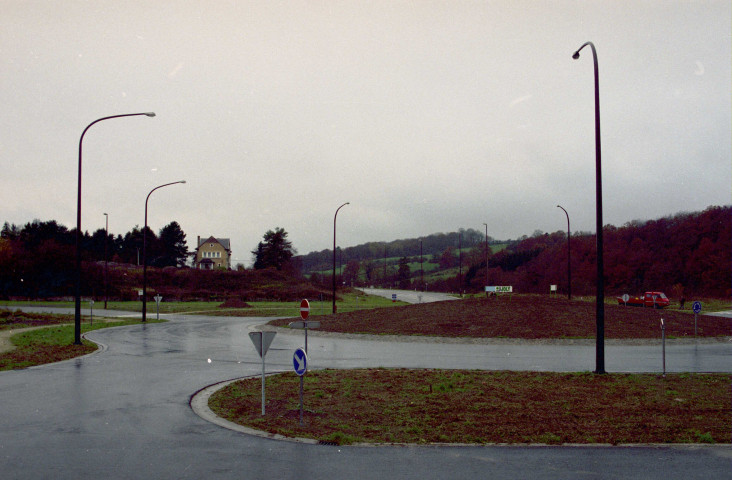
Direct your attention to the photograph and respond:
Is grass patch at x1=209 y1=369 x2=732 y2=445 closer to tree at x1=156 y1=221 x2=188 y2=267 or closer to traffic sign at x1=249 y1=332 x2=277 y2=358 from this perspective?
traffic sign at x1=249 y1=332 x2=277 y2=358

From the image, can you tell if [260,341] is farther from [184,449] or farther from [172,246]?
[172,246]

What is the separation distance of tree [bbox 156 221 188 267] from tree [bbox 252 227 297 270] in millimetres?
19298

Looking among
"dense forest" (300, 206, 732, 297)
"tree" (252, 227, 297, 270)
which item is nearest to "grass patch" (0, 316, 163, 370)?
"dense forest" (300, 206, 732, 297)

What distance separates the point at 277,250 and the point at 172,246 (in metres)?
24.7

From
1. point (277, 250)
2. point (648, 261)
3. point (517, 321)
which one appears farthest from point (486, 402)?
point (277, 250)

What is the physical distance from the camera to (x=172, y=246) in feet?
433

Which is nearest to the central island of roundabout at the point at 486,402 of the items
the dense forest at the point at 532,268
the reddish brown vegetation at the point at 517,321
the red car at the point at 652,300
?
the reddish brown vegetation at the point at 517,321

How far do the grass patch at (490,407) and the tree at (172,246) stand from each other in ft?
407

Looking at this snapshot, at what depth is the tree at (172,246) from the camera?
130 meters

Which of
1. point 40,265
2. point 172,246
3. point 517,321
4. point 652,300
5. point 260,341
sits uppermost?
point 172,246

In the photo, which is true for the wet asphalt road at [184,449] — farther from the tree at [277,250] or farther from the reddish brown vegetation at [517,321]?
the tree at [277,250]

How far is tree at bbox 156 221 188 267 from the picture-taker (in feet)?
427

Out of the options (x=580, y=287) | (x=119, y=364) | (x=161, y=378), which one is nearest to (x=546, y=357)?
(x=161, y=378)

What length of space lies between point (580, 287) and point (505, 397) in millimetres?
73952
